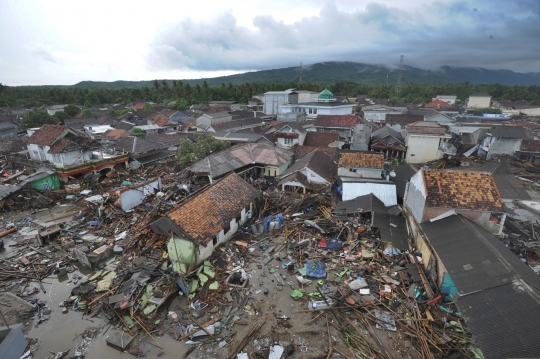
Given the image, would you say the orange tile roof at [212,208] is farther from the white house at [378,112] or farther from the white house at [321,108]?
the white house at [378,112]

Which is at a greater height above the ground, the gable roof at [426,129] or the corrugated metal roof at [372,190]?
the gable roof at [426,129]

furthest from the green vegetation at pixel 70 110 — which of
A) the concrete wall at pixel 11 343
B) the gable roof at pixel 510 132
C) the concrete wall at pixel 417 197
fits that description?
the gable roof at pixel 510 132

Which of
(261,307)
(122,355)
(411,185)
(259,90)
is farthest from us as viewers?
(259,90)

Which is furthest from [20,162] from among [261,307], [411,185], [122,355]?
[411,185]

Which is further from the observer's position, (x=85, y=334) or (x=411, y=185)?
(x=411, y=185)

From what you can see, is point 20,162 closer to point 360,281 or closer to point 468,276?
point 360,281

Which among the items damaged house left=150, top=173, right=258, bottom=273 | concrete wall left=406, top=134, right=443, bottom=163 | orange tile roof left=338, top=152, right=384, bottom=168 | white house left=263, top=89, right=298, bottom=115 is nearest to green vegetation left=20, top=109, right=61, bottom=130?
white house left=263, top=89, right=298, bottom=115
